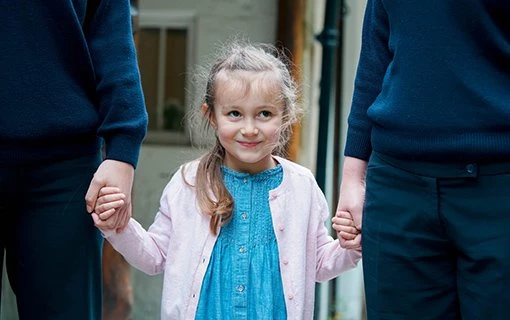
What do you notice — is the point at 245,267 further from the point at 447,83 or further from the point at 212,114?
the point at 447,83

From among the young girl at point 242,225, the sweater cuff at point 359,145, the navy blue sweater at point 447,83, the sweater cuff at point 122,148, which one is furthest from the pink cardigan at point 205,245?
the navy blue sweater at point 447,83

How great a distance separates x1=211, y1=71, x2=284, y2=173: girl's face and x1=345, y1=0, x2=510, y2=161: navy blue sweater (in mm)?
511

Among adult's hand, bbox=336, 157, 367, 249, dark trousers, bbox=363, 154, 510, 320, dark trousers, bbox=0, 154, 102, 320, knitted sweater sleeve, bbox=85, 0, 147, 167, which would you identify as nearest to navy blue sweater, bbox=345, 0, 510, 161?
dark trousers, bbox=363, 154, 510, 320

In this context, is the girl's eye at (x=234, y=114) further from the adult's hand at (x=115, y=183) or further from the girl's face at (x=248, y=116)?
the adult's hand at (x=115, y=183)

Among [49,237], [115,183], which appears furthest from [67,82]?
[49,237]

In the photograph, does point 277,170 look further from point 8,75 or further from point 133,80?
point 8,75

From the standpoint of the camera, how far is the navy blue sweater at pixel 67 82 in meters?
3.08

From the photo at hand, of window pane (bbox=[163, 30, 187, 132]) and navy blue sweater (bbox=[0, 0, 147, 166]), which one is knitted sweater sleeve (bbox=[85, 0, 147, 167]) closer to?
navy blue sweater (bbox=[0, 0, 147, 166])

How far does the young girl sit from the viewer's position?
3389 millimetres

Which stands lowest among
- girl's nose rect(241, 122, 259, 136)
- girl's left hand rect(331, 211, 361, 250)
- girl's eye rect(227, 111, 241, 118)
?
girl's left hand rect(331, 211, 361, 250)

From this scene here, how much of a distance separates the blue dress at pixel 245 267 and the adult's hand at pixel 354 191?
310 mm

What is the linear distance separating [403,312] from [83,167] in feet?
3.07

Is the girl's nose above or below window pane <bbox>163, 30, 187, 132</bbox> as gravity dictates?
above

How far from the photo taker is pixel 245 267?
338 centimetres
